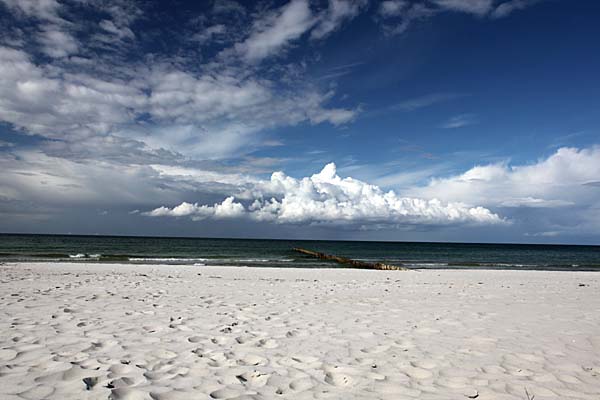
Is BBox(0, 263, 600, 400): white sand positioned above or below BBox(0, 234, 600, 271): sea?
above

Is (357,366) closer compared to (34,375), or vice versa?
(34,375)

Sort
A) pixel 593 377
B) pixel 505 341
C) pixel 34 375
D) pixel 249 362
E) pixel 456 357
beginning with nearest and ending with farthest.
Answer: pixel 34 375 → pixel 593 377 → pixel 249 362 → pixel 456 357 → pixel 505 341

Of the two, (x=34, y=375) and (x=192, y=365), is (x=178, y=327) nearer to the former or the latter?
(x=192, y=365)

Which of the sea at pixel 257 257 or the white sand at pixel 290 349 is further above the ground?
the white sand at pixel 290 349

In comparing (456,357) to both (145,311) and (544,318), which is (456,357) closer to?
(544,318)

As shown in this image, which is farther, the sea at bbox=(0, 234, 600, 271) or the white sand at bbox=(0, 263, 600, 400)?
the sea at bbox=(0, 234, 600, 271)

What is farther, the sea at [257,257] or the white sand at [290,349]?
the sea at [257,257]

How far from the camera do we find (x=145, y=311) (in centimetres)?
735

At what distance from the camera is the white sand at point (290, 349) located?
378cm

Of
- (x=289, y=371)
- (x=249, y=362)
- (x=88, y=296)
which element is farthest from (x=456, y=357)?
(x=88, y=296)

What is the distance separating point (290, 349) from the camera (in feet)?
16.8

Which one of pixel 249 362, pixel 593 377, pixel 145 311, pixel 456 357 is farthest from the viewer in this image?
pixel 145 311

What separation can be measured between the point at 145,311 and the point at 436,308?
6.45 meters

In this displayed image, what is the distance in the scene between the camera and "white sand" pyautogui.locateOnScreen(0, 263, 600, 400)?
3.78m
